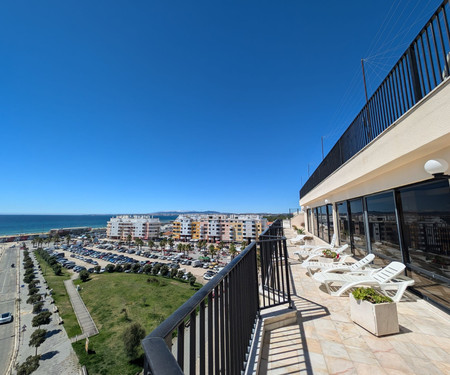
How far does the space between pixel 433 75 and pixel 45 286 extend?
45.4 m

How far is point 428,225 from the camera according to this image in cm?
415

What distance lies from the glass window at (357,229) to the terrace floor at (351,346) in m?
3.77

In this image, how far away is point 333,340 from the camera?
2.76 meters

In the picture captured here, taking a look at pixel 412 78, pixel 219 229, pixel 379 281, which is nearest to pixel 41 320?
pixel 379 281

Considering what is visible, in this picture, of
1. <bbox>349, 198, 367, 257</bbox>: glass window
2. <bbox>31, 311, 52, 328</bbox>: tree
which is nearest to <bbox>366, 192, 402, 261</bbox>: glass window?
<bbox>349, 198, 367, 257</bbox>: glass window

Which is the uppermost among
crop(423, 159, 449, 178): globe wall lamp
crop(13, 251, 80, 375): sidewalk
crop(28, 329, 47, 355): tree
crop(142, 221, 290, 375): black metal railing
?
crop(423, 159, 449, 178): globe wall lamp

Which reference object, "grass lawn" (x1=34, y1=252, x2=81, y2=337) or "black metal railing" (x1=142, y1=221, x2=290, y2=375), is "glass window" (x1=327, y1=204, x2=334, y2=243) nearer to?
"black metal railing" (x1=142, y1=221, x2=290, y2=375)

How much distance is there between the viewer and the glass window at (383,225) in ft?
17.3

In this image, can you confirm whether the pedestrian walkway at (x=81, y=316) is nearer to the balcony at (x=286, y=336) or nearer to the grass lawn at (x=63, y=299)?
the grass lawn at (x=63, y=299)

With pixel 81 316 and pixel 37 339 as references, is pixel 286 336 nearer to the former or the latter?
pixel 37 339

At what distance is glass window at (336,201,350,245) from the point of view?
8984 mm

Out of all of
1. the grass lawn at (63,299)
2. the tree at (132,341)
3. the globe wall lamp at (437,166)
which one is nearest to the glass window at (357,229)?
the globe wall lamp at (437,166)

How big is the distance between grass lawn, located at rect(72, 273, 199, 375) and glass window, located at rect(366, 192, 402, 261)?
714 inches

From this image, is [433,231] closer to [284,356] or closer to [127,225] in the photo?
[284,356]
